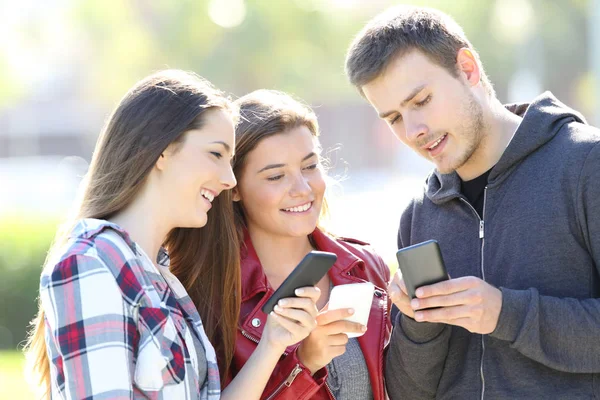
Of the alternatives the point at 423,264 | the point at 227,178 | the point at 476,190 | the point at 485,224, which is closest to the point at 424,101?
the point at 476,190

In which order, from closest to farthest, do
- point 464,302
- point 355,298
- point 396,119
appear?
point 464,302 → point 355,298 → point 396,119

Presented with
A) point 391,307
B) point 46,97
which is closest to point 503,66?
point 46,97

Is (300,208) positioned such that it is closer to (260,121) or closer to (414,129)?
(260,121)

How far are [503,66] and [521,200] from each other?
92.9 ft

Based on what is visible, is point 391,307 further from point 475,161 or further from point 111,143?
point 111,143

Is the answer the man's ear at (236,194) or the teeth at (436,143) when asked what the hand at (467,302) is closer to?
the teeth at (436,143)

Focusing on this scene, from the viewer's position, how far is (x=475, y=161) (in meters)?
3.26

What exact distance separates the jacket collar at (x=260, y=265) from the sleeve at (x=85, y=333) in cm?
107

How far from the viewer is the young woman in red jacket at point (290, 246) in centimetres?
337

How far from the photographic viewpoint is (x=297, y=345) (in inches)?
138

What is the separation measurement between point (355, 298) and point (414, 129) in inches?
27.0

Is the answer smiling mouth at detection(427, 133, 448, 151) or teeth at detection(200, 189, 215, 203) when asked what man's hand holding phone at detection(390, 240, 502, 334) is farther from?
teeth at detection(200, 189, 215, 203)

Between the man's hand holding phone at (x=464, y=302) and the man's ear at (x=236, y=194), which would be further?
the man's ear at (x=236, y=194)

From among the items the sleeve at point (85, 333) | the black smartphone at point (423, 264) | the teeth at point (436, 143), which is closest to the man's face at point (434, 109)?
the teeth at point (436, 143)
